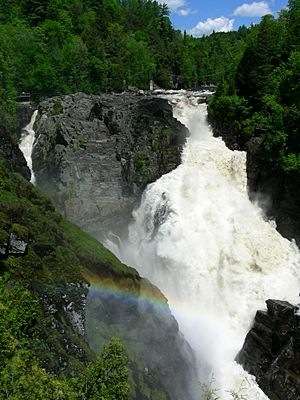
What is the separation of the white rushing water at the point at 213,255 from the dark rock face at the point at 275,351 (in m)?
0.71

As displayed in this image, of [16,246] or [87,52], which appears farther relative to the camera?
[87,52]

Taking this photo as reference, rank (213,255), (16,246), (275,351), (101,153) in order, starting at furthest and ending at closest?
(101,153) < (213,255) < (275,351) < (16,246)

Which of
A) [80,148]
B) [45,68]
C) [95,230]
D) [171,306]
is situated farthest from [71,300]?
[45,68]

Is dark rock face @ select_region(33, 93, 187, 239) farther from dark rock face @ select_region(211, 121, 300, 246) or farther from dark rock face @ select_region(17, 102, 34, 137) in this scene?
dark rock face @ select_region(211, 121, 300, 246)

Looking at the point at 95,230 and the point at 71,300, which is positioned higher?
the point at 71,300

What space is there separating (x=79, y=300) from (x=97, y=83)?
41.1 m

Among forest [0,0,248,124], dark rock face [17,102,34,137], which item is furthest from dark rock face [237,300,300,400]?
forest [0,0,248,124]

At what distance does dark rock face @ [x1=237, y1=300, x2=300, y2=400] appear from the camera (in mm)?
21312

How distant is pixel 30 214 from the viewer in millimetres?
21141

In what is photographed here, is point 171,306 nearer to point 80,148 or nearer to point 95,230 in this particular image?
point 95,230

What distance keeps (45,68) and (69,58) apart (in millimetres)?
3776

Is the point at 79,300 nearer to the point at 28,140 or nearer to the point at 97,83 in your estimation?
the point at 28,140

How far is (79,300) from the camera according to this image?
61.8ft

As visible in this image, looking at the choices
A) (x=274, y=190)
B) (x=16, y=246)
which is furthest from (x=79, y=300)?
(x=274, y=190)
